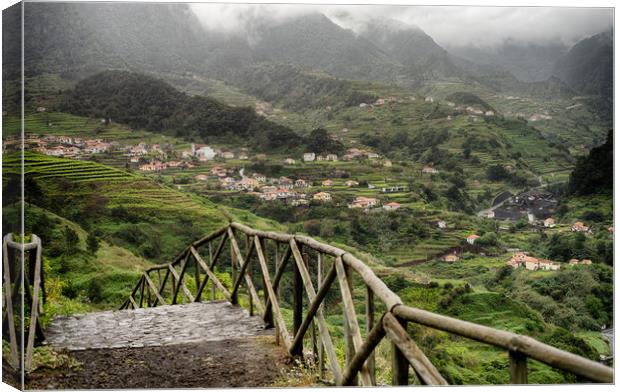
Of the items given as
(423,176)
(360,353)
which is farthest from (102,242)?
(360,353)

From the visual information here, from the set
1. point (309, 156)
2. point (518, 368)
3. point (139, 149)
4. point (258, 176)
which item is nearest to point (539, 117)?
point (309, 156)

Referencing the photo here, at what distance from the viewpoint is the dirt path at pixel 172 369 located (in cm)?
358

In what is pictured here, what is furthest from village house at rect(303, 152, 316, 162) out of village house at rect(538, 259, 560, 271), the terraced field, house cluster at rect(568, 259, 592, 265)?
house cluster at rect(568, 259, 592, 265)

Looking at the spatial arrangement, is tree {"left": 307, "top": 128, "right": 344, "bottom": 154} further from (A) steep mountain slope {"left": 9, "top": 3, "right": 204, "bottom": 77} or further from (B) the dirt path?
(B) the dirt path

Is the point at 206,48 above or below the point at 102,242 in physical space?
above

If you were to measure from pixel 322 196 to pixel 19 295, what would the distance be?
38.9 feet

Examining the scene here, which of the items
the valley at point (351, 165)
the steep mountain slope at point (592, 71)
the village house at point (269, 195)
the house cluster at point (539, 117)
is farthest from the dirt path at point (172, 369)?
the village house at point (269, 195)

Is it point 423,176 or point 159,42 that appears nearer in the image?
point 159,42

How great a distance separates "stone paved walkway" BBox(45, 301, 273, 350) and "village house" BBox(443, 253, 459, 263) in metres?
10.4

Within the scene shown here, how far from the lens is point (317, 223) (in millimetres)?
15930

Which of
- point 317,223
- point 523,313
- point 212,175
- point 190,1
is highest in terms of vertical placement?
point 190,1

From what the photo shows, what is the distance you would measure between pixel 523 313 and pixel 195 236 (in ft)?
31.1

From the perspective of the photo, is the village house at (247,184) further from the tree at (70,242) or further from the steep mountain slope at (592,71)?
the steep mountain slope at (592,71)

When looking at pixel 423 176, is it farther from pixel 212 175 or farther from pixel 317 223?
pixel 212 175
